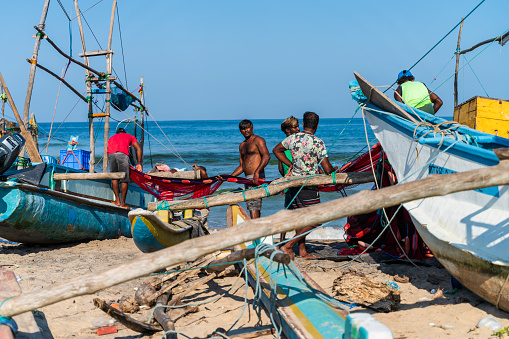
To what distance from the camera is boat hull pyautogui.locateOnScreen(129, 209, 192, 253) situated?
17.2 feet

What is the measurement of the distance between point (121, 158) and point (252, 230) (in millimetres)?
6281

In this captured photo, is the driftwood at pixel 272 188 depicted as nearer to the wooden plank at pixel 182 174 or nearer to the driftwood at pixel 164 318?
the driftwood at pixel 164 318

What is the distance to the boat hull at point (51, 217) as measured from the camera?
255 inches

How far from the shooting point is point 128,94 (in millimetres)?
10961

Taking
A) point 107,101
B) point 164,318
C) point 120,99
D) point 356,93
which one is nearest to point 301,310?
point 164,318

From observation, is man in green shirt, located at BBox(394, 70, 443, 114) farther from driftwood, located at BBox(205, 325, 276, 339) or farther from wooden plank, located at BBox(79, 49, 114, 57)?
wooden plank, located at BBox(79, 49, 114, 57)

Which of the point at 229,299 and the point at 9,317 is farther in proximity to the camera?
the point at 229,299

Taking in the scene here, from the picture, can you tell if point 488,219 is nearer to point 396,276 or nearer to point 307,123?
point 396,276

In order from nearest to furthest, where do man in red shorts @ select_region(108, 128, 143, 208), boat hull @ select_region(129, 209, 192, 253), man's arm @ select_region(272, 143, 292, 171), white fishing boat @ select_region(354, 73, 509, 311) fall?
1. white fishing boat @ select_region(354, 73, 509, 311)
2. boat hull @ select_region(129, 209, 192, 253)
3. man's arm @ select_region(272, 143, 292, 171)
4. man in red shorts @ select_region(108, 128, 143, 208)

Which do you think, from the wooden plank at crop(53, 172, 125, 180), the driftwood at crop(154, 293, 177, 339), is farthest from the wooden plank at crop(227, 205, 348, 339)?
the wooden plank at crop(53, 172, 125, 180)

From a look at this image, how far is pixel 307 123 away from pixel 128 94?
6373 mm

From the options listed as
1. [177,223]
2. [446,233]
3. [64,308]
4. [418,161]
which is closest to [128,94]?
[177,223]

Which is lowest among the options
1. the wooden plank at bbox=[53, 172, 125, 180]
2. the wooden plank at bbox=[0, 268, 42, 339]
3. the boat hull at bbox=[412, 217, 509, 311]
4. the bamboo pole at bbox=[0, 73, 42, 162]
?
the wooden plank at bbox=[0, 268, 42, 339]

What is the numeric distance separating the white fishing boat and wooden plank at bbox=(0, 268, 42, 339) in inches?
125
